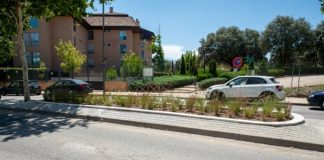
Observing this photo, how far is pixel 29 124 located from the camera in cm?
1094

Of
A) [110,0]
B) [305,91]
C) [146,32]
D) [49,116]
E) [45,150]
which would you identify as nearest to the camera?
[45,150]

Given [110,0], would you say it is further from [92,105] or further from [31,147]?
[31,147]

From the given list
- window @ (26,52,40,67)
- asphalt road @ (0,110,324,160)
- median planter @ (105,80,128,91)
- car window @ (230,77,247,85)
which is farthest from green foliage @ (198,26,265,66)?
asphalt road @ (0,110,324,160)

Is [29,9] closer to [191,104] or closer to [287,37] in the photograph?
[191,104]

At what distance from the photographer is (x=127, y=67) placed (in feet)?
113

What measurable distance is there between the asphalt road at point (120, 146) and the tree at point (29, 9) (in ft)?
26.5

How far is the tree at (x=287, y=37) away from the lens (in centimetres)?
5956

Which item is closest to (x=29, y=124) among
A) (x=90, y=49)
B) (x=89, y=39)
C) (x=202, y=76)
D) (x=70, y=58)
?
(x=202, y=76)

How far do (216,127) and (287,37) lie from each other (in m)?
55.7

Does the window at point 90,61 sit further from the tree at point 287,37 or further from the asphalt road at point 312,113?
the asphalt road at point 312,113

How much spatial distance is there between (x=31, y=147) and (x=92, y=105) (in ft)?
21.4

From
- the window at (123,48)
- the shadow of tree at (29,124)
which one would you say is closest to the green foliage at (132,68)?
the shadow of tree at (29,124)

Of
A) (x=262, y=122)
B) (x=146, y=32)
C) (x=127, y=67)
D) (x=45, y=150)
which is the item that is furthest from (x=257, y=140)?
(x=146, y=32)

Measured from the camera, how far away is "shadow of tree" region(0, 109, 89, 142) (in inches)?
369
